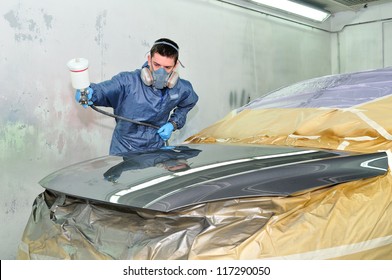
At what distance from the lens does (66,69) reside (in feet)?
12.1

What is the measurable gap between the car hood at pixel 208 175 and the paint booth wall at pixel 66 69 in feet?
5.67

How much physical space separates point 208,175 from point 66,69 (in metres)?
2.56

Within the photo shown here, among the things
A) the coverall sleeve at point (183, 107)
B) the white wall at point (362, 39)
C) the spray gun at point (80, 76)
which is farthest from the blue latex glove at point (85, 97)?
the white wall at point (362, 39)

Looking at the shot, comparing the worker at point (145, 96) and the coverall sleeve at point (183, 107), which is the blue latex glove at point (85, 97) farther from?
the coverall sleeve at point (183, 107)

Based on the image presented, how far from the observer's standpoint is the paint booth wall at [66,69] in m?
3.37

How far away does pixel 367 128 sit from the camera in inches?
78.6

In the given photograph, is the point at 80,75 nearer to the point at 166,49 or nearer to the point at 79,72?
the point at 79,72

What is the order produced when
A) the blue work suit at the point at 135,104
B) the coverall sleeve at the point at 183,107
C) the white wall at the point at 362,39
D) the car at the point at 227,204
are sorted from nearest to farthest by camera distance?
1. the car at the point at 227,204
2. the blue work suit at the point at 135,104
3. the coverall sleeve at the point at 183,107
4. the white wall at the point at 362,39

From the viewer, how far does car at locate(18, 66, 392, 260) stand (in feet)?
4.49

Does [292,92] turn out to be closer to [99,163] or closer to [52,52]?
[99,163]

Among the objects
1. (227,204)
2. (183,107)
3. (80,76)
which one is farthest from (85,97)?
(227,204)

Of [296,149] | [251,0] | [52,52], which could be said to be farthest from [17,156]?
[251,0]

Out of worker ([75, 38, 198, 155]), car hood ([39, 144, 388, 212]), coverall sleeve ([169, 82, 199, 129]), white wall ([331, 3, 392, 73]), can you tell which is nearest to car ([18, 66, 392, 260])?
car hood ([39, 144, 388, 212])
